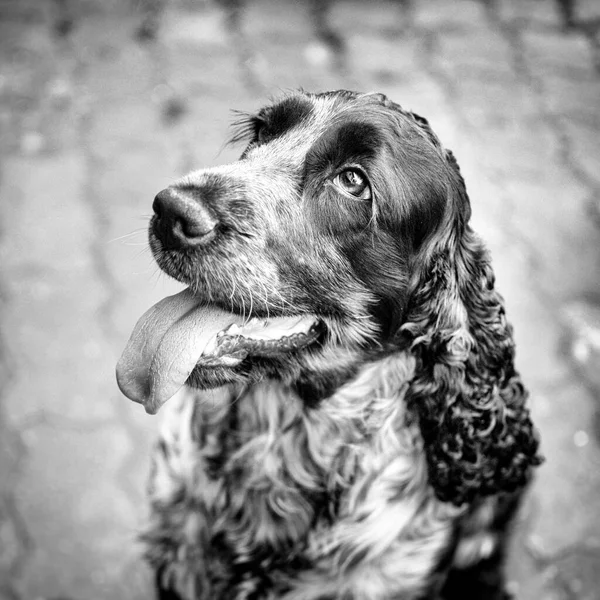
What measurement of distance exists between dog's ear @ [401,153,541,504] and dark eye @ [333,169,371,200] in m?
0.30

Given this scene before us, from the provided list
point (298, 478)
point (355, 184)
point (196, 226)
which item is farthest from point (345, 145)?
point (298, 478)

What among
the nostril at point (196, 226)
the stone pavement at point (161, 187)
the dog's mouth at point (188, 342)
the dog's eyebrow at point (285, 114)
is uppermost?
the dog's eyebrow at point (285, 114)

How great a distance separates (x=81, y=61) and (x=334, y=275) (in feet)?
11.2

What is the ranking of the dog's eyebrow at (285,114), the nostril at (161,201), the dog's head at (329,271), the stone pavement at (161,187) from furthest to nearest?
the stone pavement at (161,187) < the dog's eyebrow at (285,114) < the dog's head at (329,271) < the nostril at (161,201)

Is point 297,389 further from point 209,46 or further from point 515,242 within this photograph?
point 209,46

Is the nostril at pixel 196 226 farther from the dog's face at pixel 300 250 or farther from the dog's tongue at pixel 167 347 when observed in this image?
the dog's tongue at pixel 167 347

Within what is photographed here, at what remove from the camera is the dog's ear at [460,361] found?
255cm

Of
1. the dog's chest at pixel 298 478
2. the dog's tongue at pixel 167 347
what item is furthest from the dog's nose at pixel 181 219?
the dog's chest at pixel 298 478

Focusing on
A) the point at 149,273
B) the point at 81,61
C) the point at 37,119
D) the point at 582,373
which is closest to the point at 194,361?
the point at 149,273

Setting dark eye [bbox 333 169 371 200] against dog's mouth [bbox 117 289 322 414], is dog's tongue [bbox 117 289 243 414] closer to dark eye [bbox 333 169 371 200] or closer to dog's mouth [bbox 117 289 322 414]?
dog's mouth [bbox 117 289 322 414]

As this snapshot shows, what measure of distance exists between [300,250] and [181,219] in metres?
0.43

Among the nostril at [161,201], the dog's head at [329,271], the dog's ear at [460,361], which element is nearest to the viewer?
the nostril at [161,201]

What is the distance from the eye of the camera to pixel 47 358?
3916mm

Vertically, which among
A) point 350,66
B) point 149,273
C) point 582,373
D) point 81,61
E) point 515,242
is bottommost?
point 582,373
